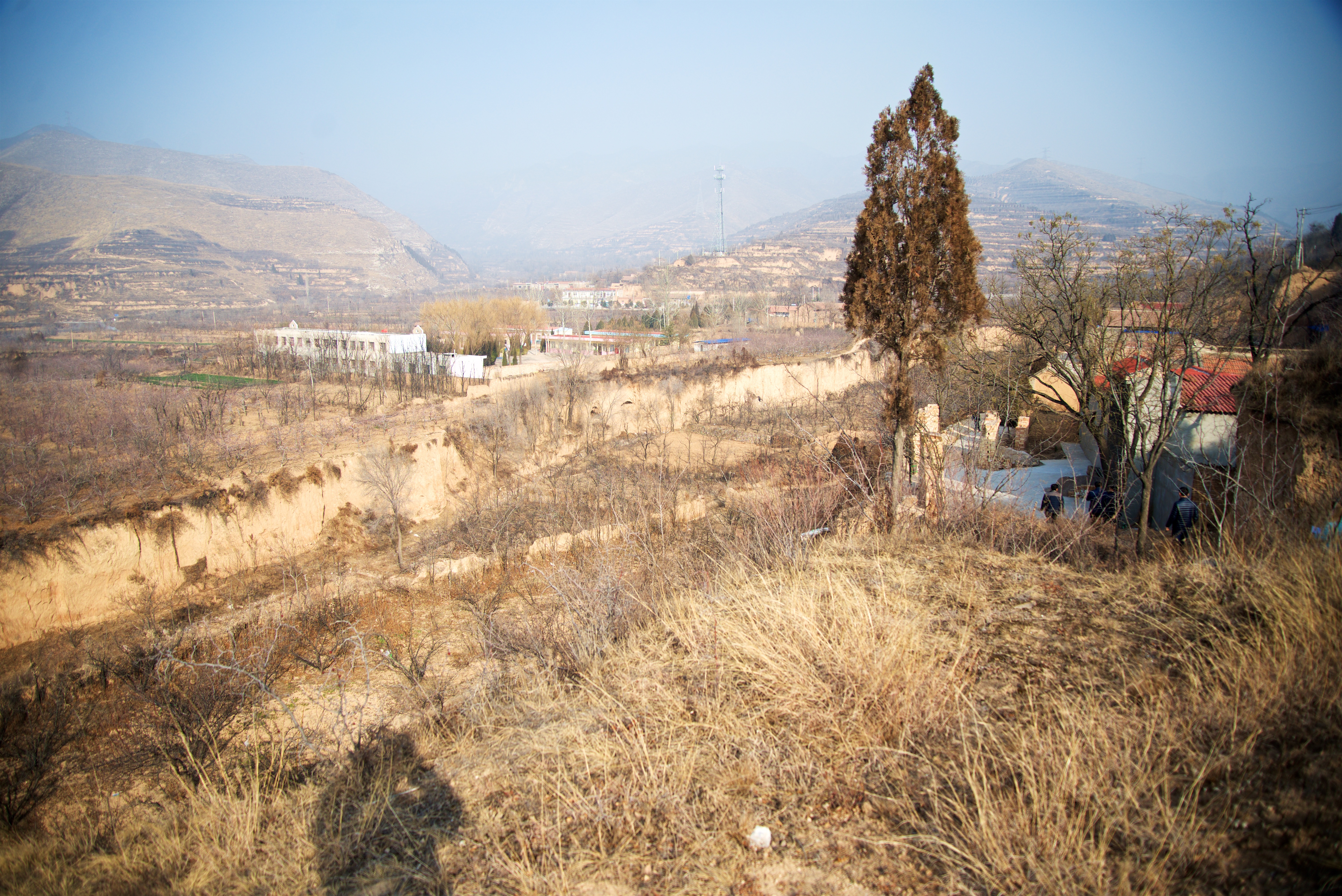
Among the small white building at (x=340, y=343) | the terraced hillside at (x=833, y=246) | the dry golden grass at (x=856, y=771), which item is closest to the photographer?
the dry golden grass at (x=856, y=771)

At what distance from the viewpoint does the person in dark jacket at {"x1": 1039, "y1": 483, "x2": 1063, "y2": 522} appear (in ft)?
40.1

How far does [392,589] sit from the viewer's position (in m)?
13.2

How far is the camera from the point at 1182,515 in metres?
12.4

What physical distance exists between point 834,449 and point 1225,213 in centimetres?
1285

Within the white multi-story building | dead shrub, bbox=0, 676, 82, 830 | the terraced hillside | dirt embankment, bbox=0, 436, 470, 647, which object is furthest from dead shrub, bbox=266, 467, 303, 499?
the terraced hillside

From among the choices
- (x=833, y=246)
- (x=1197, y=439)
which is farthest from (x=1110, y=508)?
(x=833, y=246)

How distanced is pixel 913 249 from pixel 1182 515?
817 cm

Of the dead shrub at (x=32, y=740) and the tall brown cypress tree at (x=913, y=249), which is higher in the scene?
the tall brown cypress tree at (x=913, y=249)

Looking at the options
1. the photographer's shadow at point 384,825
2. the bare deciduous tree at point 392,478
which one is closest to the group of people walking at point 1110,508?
the photographer's shadow at point 384,825

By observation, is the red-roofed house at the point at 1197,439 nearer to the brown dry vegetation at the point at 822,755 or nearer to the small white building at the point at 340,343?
the brown dry vegetation at the point at 822,755

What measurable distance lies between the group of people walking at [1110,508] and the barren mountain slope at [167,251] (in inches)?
3614

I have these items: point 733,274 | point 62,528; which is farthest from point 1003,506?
point 733,274

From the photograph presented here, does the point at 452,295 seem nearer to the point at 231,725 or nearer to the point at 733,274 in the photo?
the point at 733,274

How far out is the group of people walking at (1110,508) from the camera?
35.5ft
